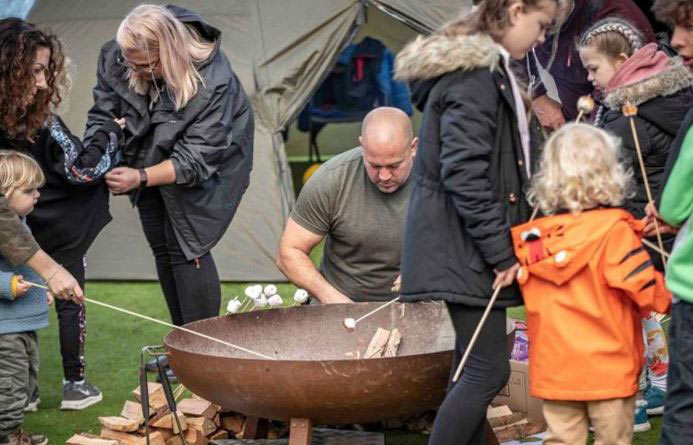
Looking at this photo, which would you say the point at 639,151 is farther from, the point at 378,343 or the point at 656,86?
the point at 378,343

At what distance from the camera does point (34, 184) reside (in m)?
4.41

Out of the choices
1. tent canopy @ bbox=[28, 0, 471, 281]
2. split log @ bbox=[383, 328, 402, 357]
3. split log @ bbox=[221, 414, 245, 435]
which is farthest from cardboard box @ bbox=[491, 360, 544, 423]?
tent canopy @ bbox=[28, 0, 471, 281]

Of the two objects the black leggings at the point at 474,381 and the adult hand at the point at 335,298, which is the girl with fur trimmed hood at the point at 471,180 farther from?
the adult hand at the point at 335,298

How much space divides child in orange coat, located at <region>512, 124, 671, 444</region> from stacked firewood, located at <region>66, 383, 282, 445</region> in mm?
1483

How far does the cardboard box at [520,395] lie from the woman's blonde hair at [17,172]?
6.24 ft

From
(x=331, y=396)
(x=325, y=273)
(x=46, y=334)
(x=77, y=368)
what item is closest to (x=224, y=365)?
(x=331, y=396)

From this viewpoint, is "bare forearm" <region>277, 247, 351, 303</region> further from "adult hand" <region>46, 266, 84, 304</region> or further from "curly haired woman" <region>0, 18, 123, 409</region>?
"curly haired woman" <region>0, 18, 123, 409</region>

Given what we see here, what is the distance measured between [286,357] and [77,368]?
3.87 feet

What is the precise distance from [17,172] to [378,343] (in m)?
1.44

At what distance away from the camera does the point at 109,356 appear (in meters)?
5.88

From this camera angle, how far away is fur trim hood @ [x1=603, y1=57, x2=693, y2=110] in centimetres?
396

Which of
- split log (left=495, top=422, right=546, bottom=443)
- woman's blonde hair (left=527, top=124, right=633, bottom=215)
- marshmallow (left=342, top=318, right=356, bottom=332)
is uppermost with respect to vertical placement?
woman's blonde hair (left=527, top=124, right=633, bottom=215)

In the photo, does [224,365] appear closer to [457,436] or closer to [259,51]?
[457,436]

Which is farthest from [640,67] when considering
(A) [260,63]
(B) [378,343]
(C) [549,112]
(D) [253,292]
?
(A) [260,63]
